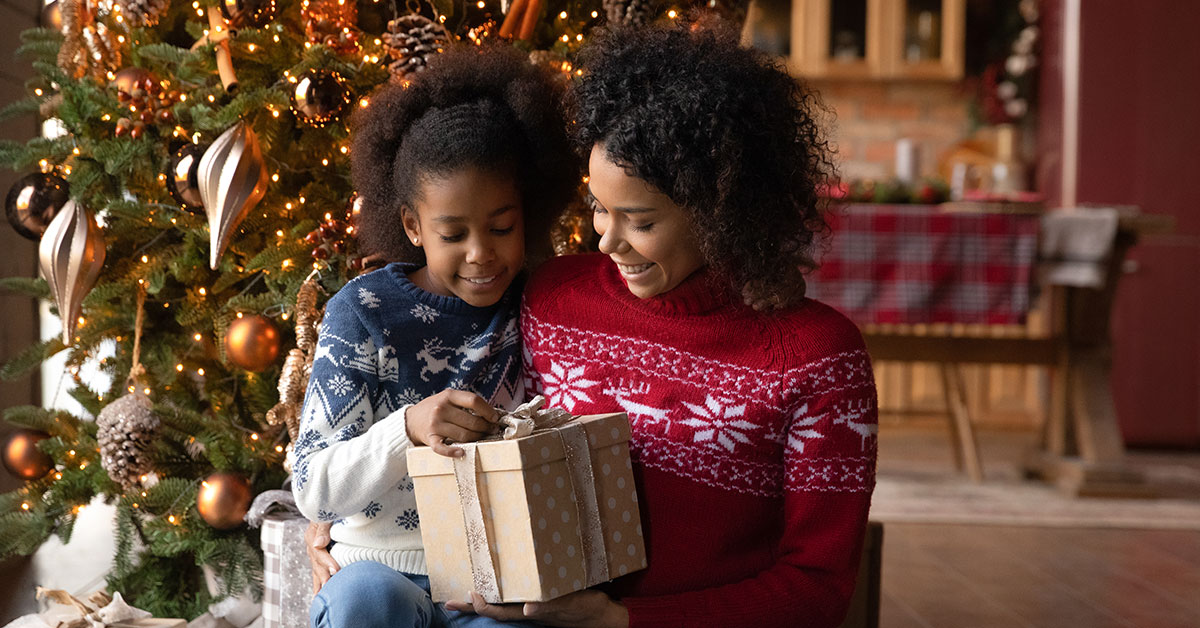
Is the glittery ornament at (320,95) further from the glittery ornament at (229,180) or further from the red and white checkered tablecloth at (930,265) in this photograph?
the red and white checkered tablecloth at (930,265)

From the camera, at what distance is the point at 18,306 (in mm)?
2861

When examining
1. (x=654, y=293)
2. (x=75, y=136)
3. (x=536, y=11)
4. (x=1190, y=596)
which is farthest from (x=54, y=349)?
(x=1190, y=596)

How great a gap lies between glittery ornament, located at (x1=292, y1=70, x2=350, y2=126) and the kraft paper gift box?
0.77 meters

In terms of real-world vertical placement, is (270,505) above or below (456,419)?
below

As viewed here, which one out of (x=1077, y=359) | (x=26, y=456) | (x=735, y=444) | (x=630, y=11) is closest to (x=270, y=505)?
(x=26, y=456)

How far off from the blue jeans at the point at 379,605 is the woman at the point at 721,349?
0.06m

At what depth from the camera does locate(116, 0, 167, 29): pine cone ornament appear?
1836 mm

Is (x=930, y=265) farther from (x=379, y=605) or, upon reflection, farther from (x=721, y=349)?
(x=379, y=605)

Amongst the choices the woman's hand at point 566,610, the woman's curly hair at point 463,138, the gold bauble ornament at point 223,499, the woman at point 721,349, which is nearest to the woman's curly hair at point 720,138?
the woman at point 721,349

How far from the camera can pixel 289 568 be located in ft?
5.57

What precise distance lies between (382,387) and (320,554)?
10.5 inches

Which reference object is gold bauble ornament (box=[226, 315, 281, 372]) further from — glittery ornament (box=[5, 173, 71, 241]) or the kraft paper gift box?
the kraft paper gift box

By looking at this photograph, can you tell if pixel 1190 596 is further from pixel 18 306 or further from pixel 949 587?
pixel 18 306

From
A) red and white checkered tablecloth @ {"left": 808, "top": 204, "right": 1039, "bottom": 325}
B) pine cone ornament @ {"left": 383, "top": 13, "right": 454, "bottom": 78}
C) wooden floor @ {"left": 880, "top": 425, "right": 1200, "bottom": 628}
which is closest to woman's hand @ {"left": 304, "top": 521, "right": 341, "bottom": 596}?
pine cone ornament @ {"left": 383, "top": 13, "right": 454, "bottom": 78}
